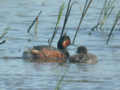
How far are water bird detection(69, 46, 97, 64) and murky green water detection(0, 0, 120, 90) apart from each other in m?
0.14

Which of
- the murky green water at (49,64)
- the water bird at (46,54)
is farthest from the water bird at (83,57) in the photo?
the water bird at (46,54)

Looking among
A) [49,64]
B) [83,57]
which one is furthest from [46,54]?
[83,57]

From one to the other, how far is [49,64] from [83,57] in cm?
67

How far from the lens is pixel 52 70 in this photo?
11.0 m

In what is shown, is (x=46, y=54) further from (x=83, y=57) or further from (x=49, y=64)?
(x=83, y=57)

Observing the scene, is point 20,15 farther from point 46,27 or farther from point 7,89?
point 7,89

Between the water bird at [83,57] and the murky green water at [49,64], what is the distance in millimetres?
143

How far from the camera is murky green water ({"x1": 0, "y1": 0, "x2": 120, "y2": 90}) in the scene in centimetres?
995

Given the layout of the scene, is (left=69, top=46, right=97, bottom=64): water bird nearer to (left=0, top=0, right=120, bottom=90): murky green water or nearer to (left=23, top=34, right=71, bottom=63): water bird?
(left=0, top=0, right=120, bottom=90): murky green water

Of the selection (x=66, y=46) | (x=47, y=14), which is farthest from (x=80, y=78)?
(x=47, y=14)

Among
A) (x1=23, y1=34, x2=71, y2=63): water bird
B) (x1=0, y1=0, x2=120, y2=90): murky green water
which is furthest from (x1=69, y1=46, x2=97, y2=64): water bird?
(x1=23, y1=34, x2=71, y2=63): water bird

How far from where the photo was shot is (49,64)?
38.6ft

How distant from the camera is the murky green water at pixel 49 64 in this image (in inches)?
392

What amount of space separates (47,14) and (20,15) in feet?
2.42
